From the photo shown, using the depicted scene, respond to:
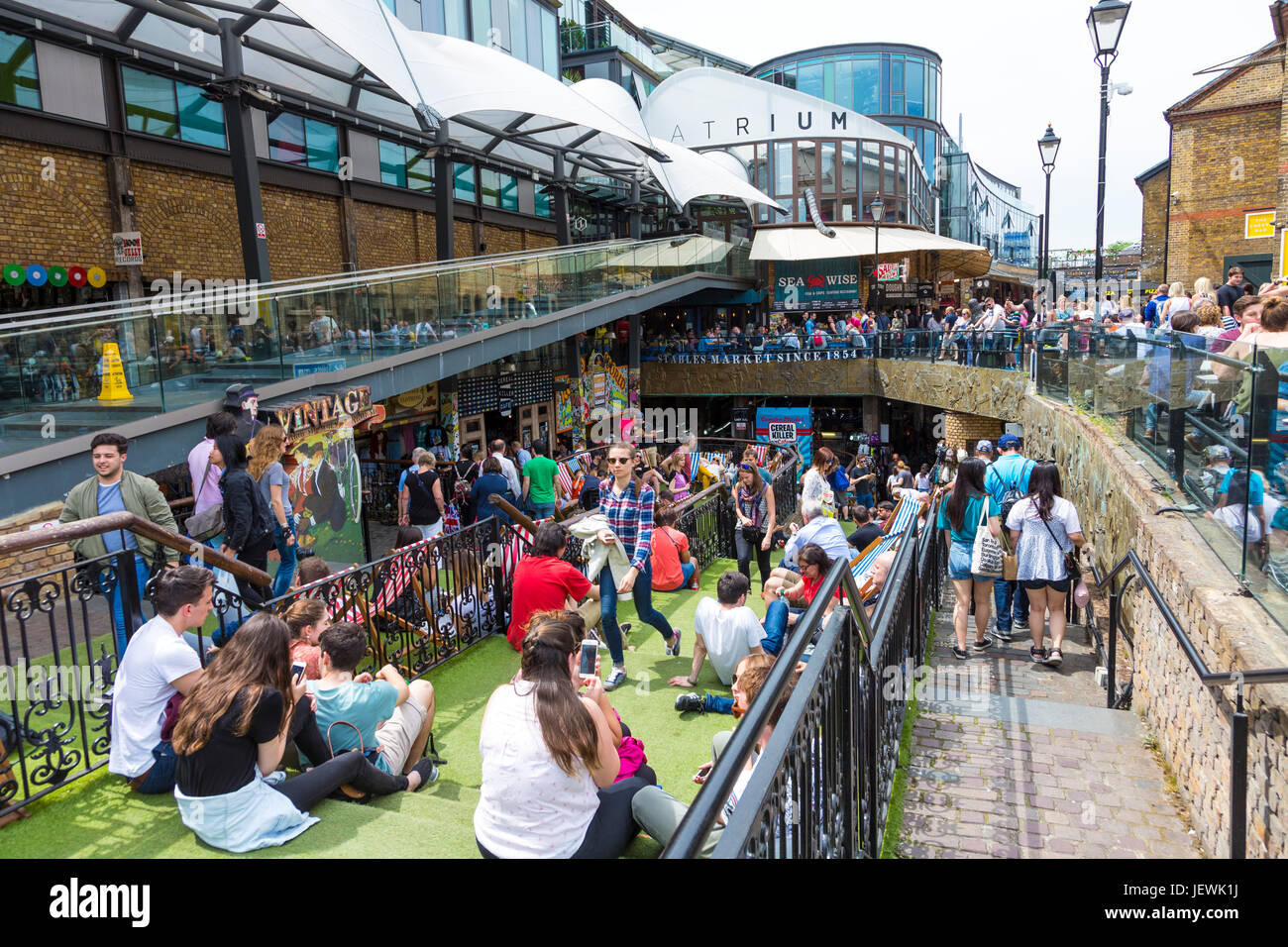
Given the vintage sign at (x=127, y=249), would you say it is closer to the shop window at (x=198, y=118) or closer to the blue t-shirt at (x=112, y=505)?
the shop window at (x=198, y=118)

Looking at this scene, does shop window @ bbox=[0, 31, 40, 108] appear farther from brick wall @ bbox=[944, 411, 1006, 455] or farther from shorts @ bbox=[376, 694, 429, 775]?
A: brick wall @ bbox=[944, 411, 1006, 455]

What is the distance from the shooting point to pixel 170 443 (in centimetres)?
857

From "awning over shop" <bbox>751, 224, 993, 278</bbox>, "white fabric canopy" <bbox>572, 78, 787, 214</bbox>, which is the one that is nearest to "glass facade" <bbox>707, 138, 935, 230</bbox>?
"awning over shop" <bbox>751, 224, 993, 278</bbox>

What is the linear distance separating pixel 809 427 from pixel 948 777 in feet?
71.3

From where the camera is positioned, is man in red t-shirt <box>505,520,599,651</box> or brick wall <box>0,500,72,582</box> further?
brick wall <box>0,500,72,582</box>

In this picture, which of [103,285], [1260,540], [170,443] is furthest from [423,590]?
[103,285]

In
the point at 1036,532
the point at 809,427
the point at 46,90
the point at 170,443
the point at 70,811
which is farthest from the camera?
the point at 809,427

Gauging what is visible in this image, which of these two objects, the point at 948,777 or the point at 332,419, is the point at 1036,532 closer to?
the point at 948,777

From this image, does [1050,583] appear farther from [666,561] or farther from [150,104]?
Answer: [150,104]

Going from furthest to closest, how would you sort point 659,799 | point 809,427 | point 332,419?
point 809,427 → point 332,419 → point 659,799

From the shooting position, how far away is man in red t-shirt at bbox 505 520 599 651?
6000mm

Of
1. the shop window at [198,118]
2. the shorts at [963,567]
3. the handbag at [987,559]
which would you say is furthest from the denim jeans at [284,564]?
the shop window at [198,118]

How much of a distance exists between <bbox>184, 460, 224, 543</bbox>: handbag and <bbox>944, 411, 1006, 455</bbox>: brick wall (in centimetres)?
1802

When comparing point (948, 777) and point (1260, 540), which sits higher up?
point (1260, 540)
